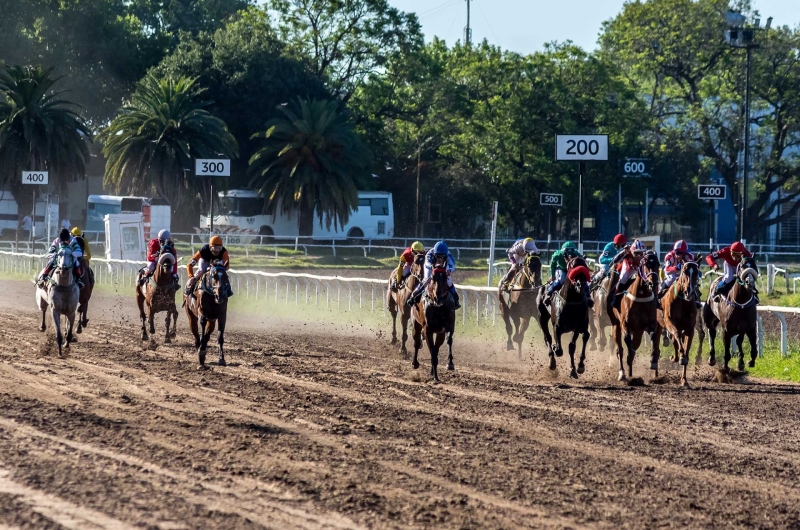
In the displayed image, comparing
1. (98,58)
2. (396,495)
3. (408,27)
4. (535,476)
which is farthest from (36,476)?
(98,58)

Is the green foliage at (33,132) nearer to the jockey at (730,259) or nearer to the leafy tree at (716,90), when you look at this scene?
the leafy tree at (716,90)

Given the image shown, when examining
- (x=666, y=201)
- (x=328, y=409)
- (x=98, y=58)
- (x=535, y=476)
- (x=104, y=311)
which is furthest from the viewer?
(x=98, y=58)

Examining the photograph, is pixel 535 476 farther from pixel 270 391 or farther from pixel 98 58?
pixel 98 58

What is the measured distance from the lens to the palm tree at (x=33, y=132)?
46.4 meters

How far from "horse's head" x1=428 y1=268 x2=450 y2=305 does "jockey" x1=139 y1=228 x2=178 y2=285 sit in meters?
5.38

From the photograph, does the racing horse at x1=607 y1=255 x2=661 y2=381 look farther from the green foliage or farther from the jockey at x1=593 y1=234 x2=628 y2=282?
the green foliage

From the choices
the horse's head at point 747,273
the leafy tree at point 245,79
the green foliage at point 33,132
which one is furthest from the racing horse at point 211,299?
the leafy tree at point 245,79

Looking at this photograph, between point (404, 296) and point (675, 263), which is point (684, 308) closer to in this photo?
point (675, 263)

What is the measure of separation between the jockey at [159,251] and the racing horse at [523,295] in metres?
5.12

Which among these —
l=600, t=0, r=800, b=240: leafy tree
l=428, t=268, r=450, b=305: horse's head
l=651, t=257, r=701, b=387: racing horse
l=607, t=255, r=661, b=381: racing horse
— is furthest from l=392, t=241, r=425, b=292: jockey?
l=600, t=0, r=800, b=240: leafy tree

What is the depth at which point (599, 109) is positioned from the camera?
156 ft

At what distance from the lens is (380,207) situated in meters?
52.3

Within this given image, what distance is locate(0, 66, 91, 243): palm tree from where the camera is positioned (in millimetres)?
46375

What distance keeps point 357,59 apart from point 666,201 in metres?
17.8
